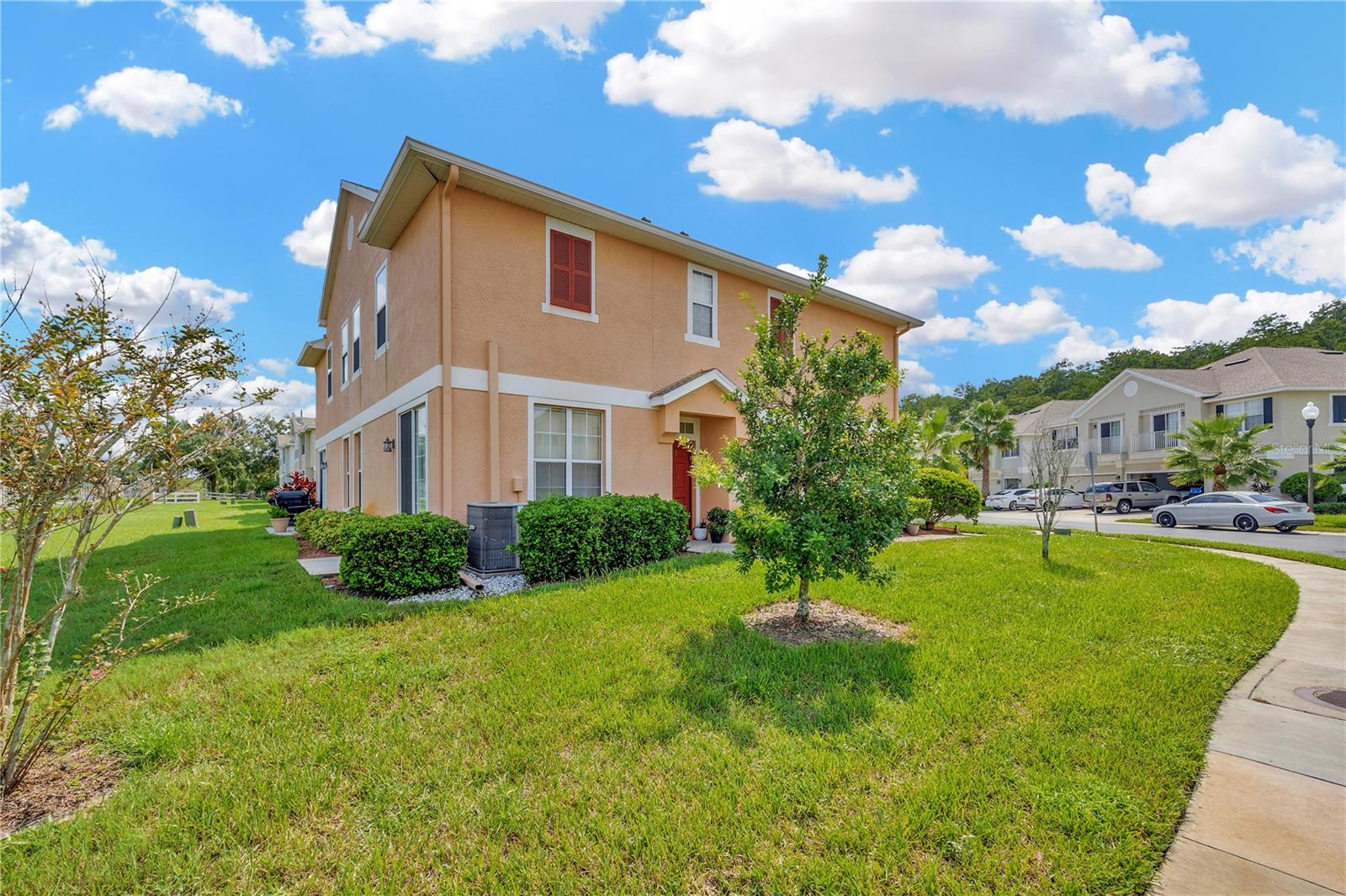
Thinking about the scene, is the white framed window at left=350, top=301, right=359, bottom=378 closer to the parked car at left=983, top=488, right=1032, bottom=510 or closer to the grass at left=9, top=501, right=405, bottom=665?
the grass at left=9, top=501, right=405, bottom=665

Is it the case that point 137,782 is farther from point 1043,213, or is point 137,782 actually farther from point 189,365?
point 1043,213

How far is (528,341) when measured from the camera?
952cm

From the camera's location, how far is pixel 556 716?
3760 mm

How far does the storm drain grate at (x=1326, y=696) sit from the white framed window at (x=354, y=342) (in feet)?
53.9

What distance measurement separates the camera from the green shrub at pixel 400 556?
7.04m

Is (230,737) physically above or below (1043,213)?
below

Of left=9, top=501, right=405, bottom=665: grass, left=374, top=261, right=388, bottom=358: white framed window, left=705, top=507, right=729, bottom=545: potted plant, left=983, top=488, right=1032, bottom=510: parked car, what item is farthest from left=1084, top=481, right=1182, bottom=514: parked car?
left=9, top=501, right=405, bottom=665: grass

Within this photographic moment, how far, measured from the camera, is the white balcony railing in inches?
1262

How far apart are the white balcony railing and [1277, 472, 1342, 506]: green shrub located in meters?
7.16

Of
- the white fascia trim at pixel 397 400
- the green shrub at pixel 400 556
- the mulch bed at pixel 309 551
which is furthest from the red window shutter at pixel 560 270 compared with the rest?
the mulch bed at pixel 309 551

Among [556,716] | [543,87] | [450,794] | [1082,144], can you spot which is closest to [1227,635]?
[556,716]

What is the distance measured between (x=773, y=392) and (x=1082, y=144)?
402 inches

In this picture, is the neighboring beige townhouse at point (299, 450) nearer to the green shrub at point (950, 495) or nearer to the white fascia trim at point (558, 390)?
the white fascia trim at point (558, 390)

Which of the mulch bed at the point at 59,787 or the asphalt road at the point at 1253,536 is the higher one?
the mulch bed at the point at 59,787
